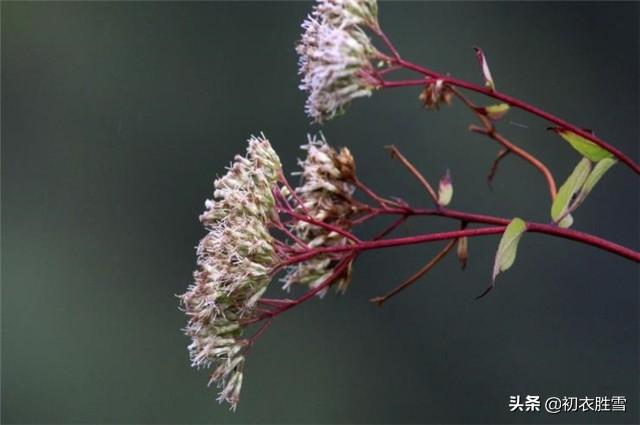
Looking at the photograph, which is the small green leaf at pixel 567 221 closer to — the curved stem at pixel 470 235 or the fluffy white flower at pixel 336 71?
the curved stem at pixel 470 235

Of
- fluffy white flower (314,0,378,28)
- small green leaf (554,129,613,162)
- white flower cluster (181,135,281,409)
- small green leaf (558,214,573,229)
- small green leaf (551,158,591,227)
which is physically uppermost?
fluffy white flower (314,0,378,28)

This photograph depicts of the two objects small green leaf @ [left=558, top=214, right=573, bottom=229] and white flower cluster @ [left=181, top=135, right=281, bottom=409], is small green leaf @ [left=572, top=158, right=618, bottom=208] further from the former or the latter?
white flower cluster @ [left=181, top=135, right=281, bottom=409]

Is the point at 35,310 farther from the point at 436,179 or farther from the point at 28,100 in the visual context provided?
the point at 436,179

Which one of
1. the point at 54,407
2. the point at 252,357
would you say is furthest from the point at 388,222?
the point at 54,407

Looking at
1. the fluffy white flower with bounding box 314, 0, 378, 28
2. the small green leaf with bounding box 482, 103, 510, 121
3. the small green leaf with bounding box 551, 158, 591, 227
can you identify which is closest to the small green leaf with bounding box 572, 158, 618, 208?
the small green leaf with bounding box 551, 158, 591, 227

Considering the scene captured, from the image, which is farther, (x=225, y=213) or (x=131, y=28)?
(x=131, y=28)

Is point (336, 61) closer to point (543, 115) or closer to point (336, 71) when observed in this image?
point (336, 71)
